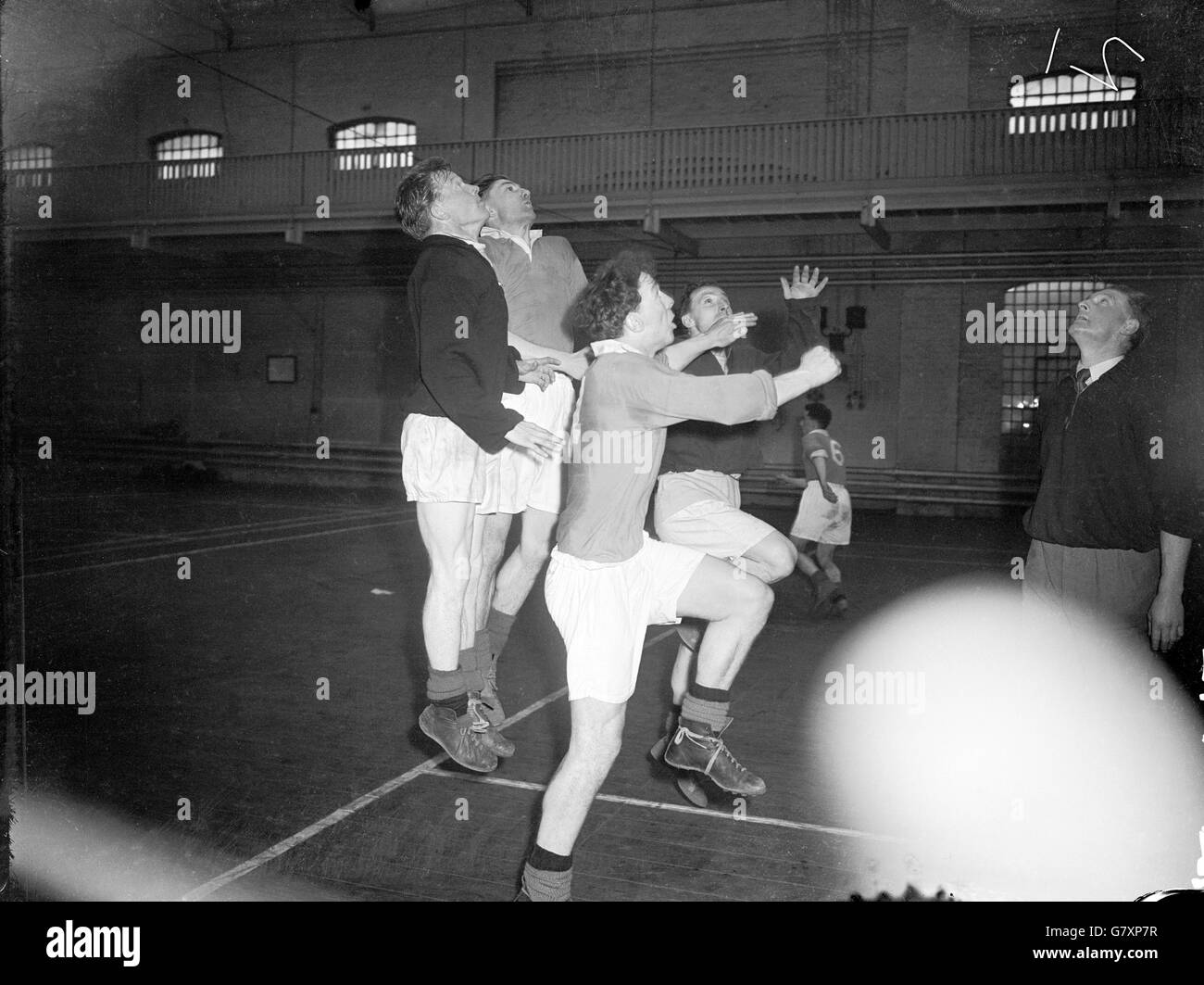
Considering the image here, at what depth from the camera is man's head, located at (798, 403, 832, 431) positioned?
8789 millimetres

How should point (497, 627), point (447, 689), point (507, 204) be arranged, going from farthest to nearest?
point (497, 627) → point (507, 204) → point (447, 689)

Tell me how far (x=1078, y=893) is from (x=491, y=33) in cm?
2018

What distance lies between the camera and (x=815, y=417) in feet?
29.2

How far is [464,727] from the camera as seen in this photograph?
12.5ft

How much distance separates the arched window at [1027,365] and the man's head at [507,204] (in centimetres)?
1488

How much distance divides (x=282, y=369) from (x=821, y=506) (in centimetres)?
1671

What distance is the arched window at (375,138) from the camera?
19781 millimetres

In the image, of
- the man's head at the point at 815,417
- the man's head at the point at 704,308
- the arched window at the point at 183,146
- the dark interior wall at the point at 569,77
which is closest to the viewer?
the man's head at the point at 704,308

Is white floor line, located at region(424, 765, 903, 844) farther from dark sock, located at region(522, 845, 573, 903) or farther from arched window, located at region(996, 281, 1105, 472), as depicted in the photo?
arched window, located at region(996, 281, 1105, 472)

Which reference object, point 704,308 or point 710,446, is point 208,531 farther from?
point 704,308

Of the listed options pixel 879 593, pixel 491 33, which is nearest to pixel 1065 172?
pixel 879 593

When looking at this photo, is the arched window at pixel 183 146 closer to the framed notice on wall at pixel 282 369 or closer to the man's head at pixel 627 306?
the framed notice on wall at pixel 282 369

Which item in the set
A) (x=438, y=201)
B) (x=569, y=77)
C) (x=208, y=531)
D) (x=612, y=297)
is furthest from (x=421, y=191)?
(x=569, y=77)

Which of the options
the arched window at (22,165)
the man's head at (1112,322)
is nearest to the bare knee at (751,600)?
the man's head at (1112,322)
